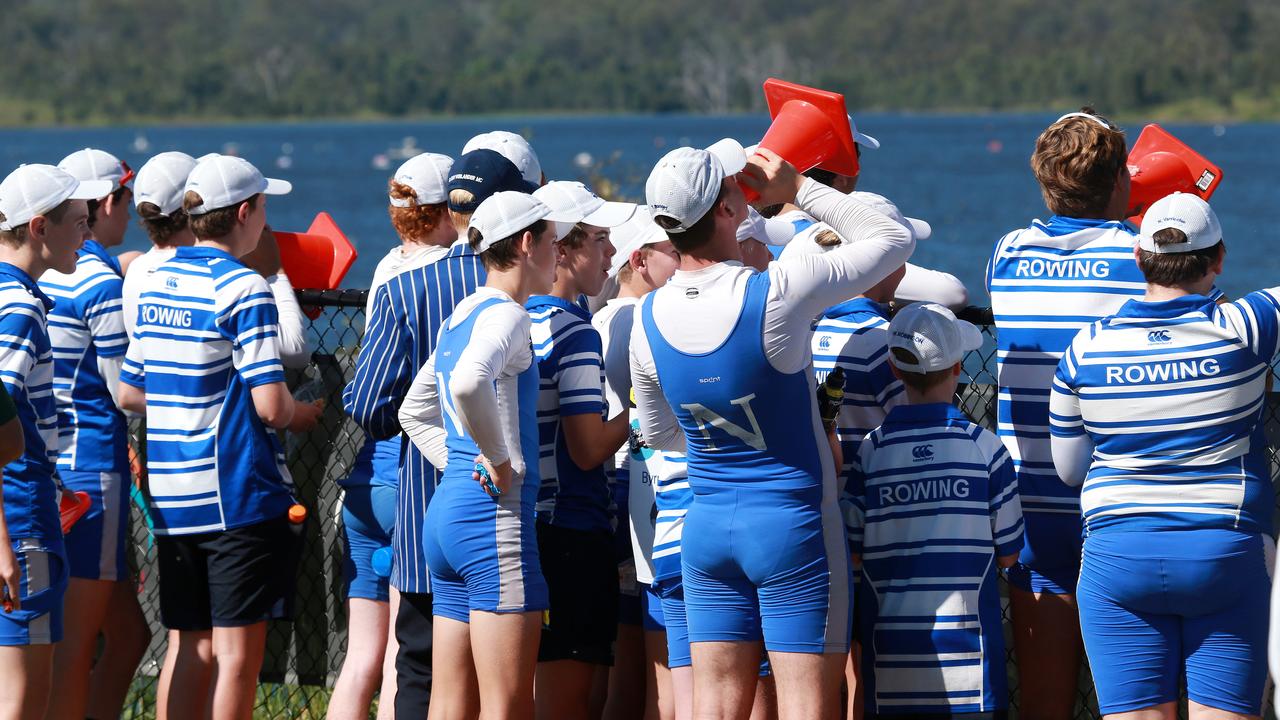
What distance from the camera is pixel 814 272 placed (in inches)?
157

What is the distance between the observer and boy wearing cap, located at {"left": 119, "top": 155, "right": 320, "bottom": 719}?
4812 millimetres

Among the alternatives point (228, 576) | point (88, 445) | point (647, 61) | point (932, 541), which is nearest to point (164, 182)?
point (88, 445)

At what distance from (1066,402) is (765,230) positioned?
43.5 inches

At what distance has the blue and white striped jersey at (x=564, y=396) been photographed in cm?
450

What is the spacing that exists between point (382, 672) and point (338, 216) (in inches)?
1796

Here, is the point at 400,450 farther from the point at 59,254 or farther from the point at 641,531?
the point at 59,254

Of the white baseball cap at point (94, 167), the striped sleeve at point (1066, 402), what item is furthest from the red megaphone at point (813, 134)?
the white baseball cap at point (94, 167)

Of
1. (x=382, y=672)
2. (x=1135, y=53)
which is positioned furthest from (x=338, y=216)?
(x=1135, y=53)

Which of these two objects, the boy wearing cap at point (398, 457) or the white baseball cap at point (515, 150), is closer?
the boy wearing cap at point (398, 457)

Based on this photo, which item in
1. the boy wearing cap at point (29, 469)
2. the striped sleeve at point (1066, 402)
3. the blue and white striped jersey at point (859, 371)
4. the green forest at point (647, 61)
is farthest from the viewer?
the green forest at point (647, 61)

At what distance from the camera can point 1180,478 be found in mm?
4035

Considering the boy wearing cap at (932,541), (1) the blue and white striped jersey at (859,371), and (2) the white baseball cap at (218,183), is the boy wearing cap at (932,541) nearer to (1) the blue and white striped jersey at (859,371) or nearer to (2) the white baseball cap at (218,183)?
(1) the blue and white striped jersey at (859,371)

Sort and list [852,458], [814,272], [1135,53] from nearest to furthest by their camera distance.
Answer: [814,272]
[852,458]
[1135,53]

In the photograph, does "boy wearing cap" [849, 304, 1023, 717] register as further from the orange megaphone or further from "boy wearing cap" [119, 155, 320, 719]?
"boy wearing cap" [119, 155, 320, 719]
